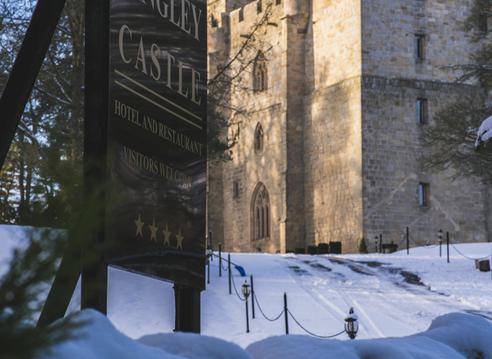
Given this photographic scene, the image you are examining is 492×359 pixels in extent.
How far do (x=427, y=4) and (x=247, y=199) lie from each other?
11255 mm

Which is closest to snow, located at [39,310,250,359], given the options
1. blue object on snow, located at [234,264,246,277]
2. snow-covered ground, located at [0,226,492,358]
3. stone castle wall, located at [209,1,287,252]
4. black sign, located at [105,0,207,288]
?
black sign, located at [105,0,207,288]

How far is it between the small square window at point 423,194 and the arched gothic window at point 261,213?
691cm

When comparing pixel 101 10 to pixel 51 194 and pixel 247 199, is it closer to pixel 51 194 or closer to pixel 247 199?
pixel 51 194

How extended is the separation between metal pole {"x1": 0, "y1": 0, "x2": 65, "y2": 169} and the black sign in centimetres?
57

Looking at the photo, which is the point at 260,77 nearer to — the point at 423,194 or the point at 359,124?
the point at 359,124

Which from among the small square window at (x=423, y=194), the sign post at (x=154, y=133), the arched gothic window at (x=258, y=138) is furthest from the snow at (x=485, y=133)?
the arched gothic window at (x=258, y=138)

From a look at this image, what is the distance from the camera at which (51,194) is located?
89.2 inches

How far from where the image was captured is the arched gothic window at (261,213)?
1849 inches

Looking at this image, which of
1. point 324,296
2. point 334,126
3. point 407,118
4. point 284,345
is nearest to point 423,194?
point 407,118

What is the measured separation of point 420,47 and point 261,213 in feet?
31.2

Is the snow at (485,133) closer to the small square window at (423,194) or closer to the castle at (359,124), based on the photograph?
the castle at (359,124)

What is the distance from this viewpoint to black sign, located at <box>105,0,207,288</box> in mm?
5074

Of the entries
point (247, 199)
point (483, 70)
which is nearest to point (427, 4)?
point (247, 199)

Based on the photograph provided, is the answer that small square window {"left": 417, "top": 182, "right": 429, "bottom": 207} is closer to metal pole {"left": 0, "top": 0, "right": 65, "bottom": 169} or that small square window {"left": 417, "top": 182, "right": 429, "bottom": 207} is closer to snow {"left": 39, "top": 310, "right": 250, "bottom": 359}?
metal pole {"left": 0, "top": 0, "right": 65, "bottom": 169}
